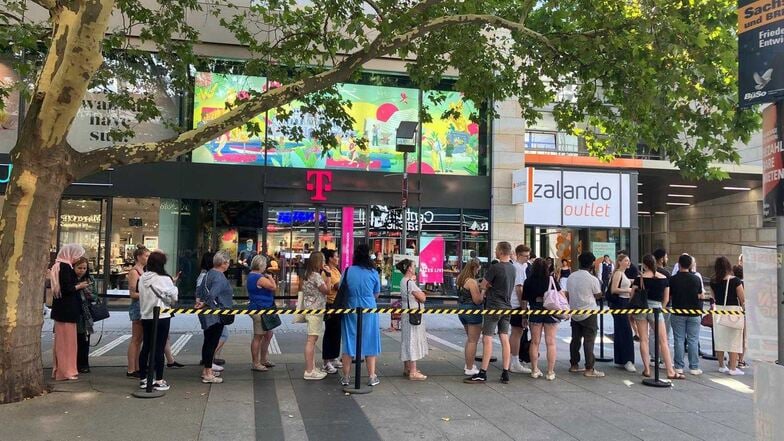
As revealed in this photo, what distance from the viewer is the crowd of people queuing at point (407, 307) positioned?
7039 millimetres

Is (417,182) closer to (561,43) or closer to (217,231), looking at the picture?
(217,231)

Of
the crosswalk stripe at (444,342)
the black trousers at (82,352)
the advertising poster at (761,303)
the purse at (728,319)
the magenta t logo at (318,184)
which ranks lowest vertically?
the crosswalk stripe at (444,342)

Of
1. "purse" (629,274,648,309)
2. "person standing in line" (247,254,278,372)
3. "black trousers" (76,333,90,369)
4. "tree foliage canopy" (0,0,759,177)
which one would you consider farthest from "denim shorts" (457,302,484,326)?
"black trousers" (76,333,90,369)

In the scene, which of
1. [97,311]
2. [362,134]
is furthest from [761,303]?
[362,134]

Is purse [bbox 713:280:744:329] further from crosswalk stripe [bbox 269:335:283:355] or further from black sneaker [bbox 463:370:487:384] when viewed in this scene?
crosswalk stripe [bbox 269:335:283:355]

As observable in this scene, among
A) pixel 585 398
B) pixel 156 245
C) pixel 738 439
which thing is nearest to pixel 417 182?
pixel 156 245

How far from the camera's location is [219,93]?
54.6ft

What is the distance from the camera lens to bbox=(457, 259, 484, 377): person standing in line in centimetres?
756

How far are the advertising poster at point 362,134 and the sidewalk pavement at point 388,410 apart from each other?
9.73 meters

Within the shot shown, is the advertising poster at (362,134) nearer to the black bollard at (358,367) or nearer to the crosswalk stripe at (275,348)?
the crosswalk stripe at (275,348)

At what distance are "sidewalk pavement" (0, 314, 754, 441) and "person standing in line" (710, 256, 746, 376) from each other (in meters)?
0.43

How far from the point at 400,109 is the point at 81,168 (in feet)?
39.7

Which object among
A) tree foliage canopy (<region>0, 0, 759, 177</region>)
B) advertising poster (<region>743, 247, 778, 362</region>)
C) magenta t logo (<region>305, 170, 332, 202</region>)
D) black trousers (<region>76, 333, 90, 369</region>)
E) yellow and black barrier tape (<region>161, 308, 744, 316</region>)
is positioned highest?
tree foliage canopy (<region>0, 0, 759, 177</region>)

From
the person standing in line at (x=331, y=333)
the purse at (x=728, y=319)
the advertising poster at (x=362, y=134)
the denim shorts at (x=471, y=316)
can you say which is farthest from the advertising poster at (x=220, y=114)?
the purse at (x=728, y=319)
